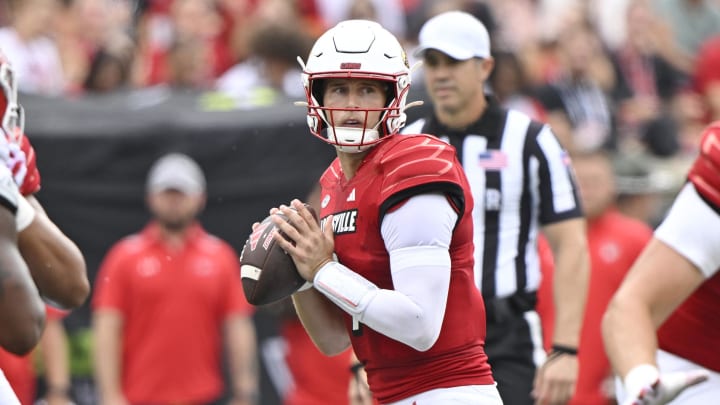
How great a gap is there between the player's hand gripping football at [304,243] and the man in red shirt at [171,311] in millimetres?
4428

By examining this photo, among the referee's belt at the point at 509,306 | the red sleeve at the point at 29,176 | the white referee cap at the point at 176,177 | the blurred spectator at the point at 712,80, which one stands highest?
the red sleeve at the point at 29,176

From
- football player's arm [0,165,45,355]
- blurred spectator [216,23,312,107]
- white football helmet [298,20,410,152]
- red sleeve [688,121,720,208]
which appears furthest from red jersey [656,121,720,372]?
blurred spectator [216,23,312,107]

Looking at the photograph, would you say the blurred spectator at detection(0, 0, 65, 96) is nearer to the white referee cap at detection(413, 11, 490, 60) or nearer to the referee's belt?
the white referee cap at detection(413, 11, 490, 60)

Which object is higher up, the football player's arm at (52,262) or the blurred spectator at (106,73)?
the football player's arm at (52,262)

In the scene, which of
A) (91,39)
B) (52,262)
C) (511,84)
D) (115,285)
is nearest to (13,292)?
(52,262)

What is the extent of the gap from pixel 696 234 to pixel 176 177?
492 cm

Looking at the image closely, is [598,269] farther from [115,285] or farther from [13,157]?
[13,157]

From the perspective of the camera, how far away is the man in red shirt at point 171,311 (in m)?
8.54

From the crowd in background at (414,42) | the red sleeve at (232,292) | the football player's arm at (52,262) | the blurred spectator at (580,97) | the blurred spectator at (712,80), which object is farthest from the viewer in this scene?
the blurred spectator at (580,97)

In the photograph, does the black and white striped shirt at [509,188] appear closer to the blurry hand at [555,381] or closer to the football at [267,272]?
the blurry hand at [555,381]

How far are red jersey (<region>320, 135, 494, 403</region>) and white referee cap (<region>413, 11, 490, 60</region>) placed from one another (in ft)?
5.11

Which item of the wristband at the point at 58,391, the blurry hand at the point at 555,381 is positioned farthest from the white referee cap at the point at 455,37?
the wristband at the point at 58,391

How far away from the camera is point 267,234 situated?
14.0ft

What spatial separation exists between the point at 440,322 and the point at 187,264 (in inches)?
189
